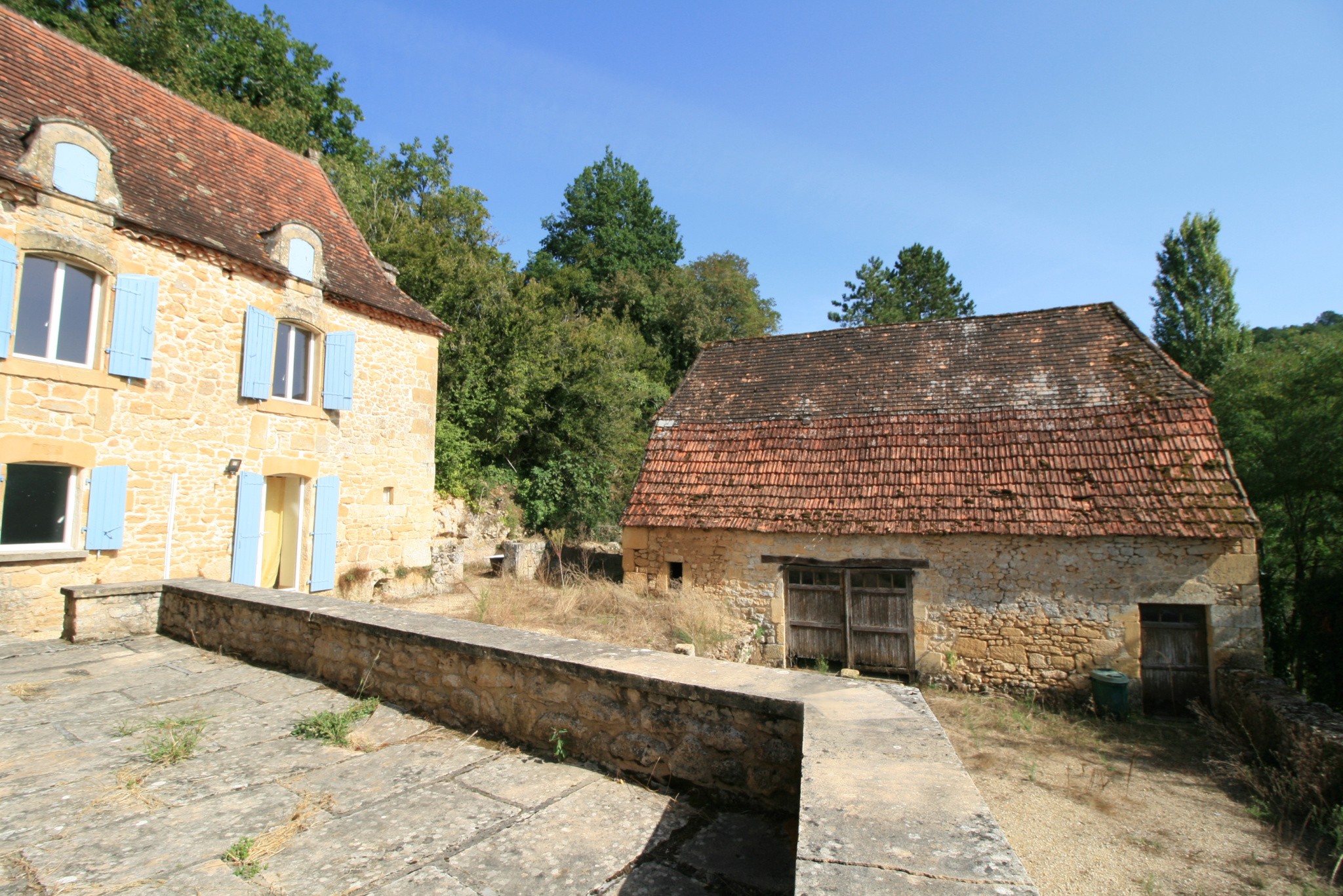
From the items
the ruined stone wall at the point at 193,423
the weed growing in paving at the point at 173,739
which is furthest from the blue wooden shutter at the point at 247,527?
the weed growing in paving at the point at 173,739

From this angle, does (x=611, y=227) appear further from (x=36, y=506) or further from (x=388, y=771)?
(x=388, y=771)

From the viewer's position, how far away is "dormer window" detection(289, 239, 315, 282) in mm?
10367

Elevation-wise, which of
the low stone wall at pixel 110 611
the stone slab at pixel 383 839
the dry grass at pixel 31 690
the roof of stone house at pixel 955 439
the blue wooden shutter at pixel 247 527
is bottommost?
the stone slab at pixel 383 839

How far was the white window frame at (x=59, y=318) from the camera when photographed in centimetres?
770

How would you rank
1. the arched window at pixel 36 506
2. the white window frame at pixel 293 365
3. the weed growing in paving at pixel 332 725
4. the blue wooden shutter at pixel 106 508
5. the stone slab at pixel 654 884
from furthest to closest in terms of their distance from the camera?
the white window frame at pixel 293 365 < the blue wooden shutter at pixel 106 508 < the arched window at pixel 36 506 < the weed growing in paving at pixel 332 725 < the stone slab at pixel 654 884

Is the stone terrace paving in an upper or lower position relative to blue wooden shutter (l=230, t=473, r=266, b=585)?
lower

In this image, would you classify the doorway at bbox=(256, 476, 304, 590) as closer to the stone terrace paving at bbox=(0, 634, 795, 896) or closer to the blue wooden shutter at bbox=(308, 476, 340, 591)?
the blue wooden shutter at bbox=(308, 476, 340, 591)

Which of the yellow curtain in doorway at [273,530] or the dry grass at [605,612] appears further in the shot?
the yellow curtain in doorway at [273,530]

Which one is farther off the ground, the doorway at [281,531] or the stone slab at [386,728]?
the doorway at [281,531]

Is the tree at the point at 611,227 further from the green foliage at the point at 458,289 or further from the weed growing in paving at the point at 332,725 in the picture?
the weed growing in paving at the point at 332,725

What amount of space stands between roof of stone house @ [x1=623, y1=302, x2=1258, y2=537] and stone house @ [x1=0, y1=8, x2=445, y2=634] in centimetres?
513

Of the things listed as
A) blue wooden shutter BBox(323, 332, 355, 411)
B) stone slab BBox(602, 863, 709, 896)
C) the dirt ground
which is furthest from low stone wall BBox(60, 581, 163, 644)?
the dirt ground

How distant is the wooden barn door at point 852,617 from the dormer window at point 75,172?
1133 centimetres

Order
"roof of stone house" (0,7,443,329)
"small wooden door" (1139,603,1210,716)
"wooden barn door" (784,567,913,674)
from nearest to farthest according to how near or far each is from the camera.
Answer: "roof of stone house" (0,7,443,329) → "small wooden door" (1139,603,1210,716) → "wooden barn door" (784,567,913,674)
